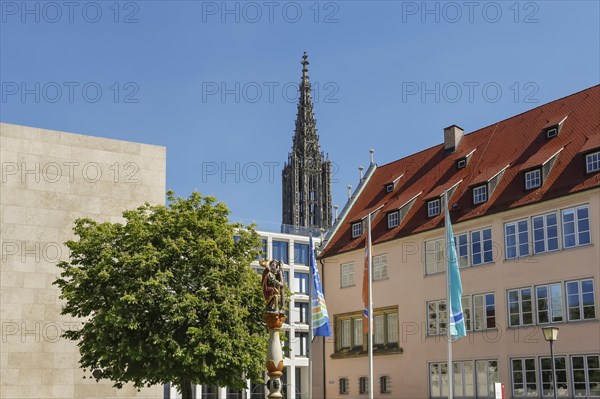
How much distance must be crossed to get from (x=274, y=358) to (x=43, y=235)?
2789 cm

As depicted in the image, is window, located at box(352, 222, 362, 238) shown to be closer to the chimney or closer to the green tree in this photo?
the chimney

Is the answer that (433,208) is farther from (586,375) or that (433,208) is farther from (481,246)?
(586,375)

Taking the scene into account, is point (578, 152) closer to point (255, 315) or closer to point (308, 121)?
point (255, 315)

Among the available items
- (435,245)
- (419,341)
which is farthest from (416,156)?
(419,341)

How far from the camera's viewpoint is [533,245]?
143ft

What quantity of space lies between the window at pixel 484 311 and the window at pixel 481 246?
1.84 m

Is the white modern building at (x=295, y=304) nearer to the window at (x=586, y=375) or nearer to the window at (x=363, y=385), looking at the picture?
the window at (x=363, y=385)

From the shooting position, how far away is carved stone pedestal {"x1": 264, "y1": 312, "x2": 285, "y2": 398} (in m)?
27.1

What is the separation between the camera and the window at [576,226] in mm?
41062

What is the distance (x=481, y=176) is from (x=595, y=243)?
8947 mm

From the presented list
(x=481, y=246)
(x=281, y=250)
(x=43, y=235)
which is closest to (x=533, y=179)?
(x=481, y=246)

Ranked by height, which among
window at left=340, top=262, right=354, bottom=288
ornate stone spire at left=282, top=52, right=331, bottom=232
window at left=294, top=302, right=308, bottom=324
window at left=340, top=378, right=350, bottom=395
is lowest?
window at left=340, top=378, right=350, bottom=395

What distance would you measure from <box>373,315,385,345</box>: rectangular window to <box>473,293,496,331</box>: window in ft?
25.2

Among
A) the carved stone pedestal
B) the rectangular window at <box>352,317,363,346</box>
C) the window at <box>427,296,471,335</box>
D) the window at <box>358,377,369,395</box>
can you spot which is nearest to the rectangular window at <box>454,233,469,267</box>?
the window at <box>427,296,471,335</box>
